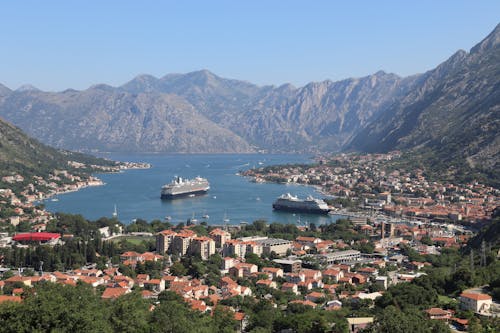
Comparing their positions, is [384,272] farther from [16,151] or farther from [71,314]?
[16,151]

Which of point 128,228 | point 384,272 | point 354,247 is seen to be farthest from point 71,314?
point 128,228

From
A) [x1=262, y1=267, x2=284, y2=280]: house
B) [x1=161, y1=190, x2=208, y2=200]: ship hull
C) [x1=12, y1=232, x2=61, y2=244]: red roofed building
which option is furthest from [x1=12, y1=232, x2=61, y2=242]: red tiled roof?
[x1=161, y1=190, x2=208, y2=200]: ship hull

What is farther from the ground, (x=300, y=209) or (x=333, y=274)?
(x=333, y=274)

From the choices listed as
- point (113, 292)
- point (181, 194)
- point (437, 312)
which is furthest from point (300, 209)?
point (437, 312)

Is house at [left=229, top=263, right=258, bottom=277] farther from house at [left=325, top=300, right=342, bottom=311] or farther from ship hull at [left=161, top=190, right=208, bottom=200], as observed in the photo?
ship hull at [left=161, top=190, right=208, bottom=200]

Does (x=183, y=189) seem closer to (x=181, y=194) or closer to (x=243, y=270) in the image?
(x=181, y=194)

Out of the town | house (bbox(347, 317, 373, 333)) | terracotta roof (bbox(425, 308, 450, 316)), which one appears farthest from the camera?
the town
